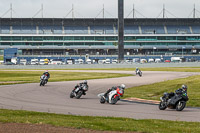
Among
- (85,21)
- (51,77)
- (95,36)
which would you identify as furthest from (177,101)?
(85,21)

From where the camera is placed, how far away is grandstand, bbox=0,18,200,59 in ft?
533

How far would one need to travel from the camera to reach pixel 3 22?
166 metres

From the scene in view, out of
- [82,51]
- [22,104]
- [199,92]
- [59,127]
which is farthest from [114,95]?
[82,51]

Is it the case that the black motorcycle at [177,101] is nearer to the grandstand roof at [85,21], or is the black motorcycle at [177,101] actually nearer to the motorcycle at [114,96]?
the motorcycle at [114,96]

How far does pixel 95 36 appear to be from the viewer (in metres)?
163

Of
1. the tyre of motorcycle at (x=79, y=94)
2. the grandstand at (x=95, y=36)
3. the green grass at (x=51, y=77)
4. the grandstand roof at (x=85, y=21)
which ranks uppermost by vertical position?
the grandstand roof at (x=85, y=21)

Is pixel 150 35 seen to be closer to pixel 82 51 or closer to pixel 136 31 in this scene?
pixel 136 31

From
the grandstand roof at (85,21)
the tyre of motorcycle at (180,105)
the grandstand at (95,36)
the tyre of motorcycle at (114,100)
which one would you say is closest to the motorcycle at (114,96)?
the tyre of motorcycle at (114,100)

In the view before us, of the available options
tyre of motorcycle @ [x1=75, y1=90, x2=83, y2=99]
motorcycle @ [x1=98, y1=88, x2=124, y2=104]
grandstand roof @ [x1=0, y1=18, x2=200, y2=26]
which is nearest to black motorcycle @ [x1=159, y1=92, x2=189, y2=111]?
motorcycle @ [x1=98, y1=88, x2=124, y2=104]

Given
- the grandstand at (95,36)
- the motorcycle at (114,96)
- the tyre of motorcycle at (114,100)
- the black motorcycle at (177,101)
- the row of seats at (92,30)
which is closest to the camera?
the black motorcycle at (177,101)

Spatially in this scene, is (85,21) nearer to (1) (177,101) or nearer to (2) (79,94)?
(2) (79,94)

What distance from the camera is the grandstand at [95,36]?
162 metres

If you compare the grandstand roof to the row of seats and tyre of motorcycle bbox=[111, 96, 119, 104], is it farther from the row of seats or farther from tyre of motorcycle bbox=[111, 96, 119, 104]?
tyre of motorcycle bbox=[111, 96, 119, 104]

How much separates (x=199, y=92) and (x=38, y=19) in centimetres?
14242
